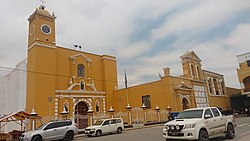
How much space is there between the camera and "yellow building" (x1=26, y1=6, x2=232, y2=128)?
94.0ft

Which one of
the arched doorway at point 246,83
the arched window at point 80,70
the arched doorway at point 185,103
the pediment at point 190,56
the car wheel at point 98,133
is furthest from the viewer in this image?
the arched doorway at point 246,83

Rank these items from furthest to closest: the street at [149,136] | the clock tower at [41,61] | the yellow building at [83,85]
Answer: the yellow building at [83,85]
the clock tower at [41,61]
the street at [149,136]

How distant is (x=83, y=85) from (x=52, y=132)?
17621mm

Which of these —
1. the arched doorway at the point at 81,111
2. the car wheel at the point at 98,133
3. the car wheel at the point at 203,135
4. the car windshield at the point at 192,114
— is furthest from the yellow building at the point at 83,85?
the car wheel at the point at 203,135

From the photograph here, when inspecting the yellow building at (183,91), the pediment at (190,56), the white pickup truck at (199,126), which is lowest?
the white pickup truck at (199,126)

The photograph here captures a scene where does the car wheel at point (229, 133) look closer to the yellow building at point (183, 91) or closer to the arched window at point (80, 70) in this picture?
the yellow building at point (183, 91)

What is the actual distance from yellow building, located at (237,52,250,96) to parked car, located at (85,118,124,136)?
28.4m

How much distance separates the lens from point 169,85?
31.4 metres

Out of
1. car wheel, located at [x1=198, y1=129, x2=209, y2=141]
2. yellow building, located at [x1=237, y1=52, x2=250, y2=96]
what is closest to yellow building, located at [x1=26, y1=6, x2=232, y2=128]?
yellow building, located at [x1=237, y1=52, x2=250, y2=96]

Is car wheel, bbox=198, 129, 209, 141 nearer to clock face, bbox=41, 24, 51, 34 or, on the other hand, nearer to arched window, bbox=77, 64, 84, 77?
arched window, bbox=77, 64, 84, 77

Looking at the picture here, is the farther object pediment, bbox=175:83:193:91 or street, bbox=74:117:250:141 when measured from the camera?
pediment, bbox=175:83:193:91

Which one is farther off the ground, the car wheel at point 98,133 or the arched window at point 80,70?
the arched window at point 80,70

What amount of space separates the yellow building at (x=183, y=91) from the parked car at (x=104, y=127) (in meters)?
11.0

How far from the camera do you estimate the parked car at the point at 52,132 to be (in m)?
14.7
